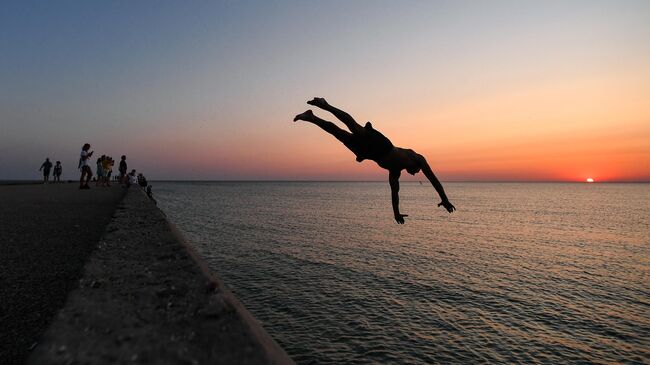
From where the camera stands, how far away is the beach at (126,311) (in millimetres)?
2283

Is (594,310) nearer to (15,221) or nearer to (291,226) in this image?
(15,221)

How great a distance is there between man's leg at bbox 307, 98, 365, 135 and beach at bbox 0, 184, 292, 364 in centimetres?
305

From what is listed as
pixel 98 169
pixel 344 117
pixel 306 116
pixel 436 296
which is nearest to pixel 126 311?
pixel 306 116

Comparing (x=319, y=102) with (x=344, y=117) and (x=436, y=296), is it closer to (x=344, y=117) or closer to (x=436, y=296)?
(x=344, y=117)

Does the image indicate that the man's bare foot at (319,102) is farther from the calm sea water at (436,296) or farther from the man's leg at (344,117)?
the calm sea water at (436,296)

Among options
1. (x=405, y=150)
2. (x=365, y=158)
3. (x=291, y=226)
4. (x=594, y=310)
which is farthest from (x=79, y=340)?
(x=291, y=226)

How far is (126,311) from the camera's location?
9.53 feet

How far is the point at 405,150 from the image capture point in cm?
622

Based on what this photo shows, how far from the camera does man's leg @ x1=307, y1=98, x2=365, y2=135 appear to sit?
Result: 5863 millimetres

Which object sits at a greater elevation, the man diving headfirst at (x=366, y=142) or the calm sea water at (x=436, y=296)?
the man diving headfirst at (x=366, y=142)

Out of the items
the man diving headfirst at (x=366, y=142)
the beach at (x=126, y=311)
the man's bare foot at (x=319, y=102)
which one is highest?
the man's bare foot at (x=319, y=102)

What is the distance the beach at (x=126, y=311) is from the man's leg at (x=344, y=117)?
3.05 meters

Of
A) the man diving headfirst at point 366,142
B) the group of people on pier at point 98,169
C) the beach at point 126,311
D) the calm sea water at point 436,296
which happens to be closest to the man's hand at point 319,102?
the man diving headfirst at point 366,142

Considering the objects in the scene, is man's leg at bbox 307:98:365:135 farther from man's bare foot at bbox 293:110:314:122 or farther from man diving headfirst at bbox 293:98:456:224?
man's bare foot at bbox 293:110:314:122
